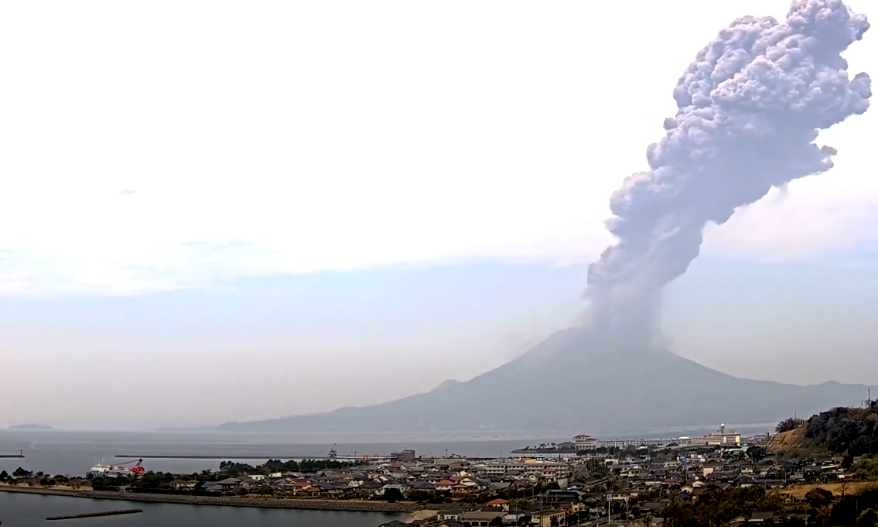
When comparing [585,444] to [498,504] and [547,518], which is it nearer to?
[498,504]

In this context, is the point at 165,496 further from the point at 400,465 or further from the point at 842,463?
the point at 842,463

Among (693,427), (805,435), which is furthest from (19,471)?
(693,427)

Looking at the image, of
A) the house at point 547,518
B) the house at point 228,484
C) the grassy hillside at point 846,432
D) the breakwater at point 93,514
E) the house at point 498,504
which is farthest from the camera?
the house at point 228,484

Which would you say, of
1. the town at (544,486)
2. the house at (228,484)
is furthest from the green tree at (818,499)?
the house at (228,484)

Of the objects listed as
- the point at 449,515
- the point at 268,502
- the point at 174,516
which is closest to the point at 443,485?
the point at 268,502

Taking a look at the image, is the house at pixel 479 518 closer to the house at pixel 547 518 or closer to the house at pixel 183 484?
the house at pixel 547 518

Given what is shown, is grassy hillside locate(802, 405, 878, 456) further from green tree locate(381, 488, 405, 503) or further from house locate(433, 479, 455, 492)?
green tree locate(381, 488, 405, 503)
